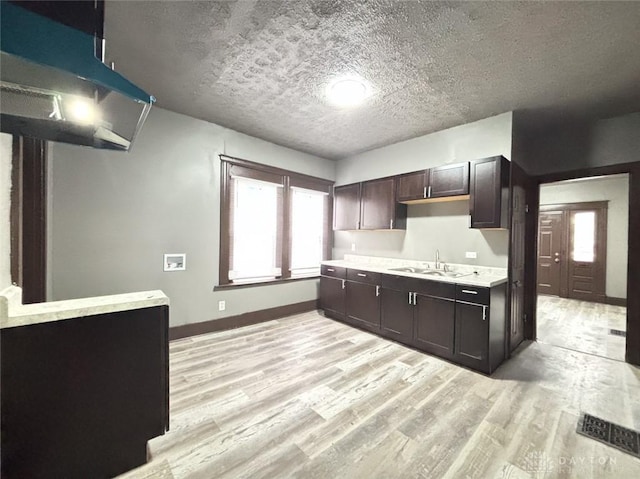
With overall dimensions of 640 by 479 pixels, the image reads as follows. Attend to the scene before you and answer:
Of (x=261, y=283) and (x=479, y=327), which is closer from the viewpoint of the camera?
(x=479, y=327)

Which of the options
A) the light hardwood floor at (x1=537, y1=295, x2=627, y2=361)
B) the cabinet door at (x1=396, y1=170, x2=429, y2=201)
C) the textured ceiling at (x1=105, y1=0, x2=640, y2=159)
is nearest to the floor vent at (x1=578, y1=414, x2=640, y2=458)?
the light hardwood floor at (x1=537, y1=295, x2=627, y2=361)

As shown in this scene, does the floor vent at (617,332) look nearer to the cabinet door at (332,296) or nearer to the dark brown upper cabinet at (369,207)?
the dark brown upper cabinet at (369,207)

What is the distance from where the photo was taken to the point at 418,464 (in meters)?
1.49

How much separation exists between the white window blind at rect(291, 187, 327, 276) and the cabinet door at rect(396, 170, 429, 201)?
5.21 ft

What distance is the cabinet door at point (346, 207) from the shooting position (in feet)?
14.0

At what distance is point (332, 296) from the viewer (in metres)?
4.09

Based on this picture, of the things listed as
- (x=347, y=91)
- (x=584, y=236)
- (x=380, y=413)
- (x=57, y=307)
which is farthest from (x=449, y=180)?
(x=584, y=236)

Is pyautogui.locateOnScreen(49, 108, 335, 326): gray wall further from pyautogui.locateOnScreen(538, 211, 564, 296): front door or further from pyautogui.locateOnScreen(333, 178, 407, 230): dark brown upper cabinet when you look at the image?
pyautogui.locateOnScreen(538, 211, 564, 296): front door

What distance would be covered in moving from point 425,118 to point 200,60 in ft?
8.18

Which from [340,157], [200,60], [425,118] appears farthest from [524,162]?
[200,60]

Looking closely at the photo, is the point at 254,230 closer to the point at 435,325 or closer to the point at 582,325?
the point at 435,325

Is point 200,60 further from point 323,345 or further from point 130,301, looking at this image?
point 323,345

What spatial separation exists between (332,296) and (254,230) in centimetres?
164

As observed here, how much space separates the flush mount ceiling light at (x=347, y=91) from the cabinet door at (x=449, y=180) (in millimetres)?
1353
